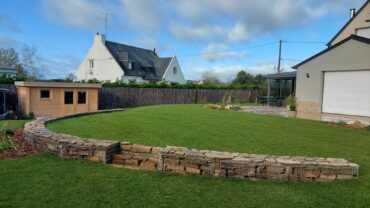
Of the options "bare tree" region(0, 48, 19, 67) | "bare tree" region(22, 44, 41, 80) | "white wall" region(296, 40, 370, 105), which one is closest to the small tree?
"bare tree" region(22, 44, 41, 80)

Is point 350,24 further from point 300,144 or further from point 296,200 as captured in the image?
point 296,200

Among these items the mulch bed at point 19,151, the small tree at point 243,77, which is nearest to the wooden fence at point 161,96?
the mulch bed at point 19,151

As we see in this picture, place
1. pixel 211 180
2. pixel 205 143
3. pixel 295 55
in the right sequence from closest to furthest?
1. pixel 211 180
2. pixel 205 143
3. pixel 295 55

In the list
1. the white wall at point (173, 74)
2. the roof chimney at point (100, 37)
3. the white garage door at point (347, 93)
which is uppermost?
the roof chimney at point (100, 37)

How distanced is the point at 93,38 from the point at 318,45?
25.9m

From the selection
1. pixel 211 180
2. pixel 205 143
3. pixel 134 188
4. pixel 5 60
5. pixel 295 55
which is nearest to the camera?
pixel 134 188

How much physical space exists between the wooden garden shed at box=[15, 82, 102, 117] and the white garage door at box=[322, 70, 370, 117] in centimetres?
1324

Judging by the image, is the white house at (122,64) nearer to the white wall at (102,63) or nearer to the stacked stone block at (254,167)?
the white wall at (102,63)

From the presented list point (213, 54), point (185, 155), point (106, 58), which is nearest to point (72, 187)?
point (185, 155)

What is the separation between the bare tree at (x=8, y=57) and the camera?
32519 millimetres

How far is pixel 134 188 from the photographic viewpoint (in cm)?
411

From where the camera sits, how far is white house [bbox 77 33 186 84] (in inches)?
A: 1321

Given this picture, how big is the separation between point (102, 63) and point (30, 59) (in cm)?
851

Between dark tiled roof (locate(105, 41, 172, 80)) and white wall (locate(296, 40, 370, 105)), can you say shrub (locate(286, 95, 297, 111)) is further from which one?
dark tiled roof (locate(105, 41, 172, 80))
